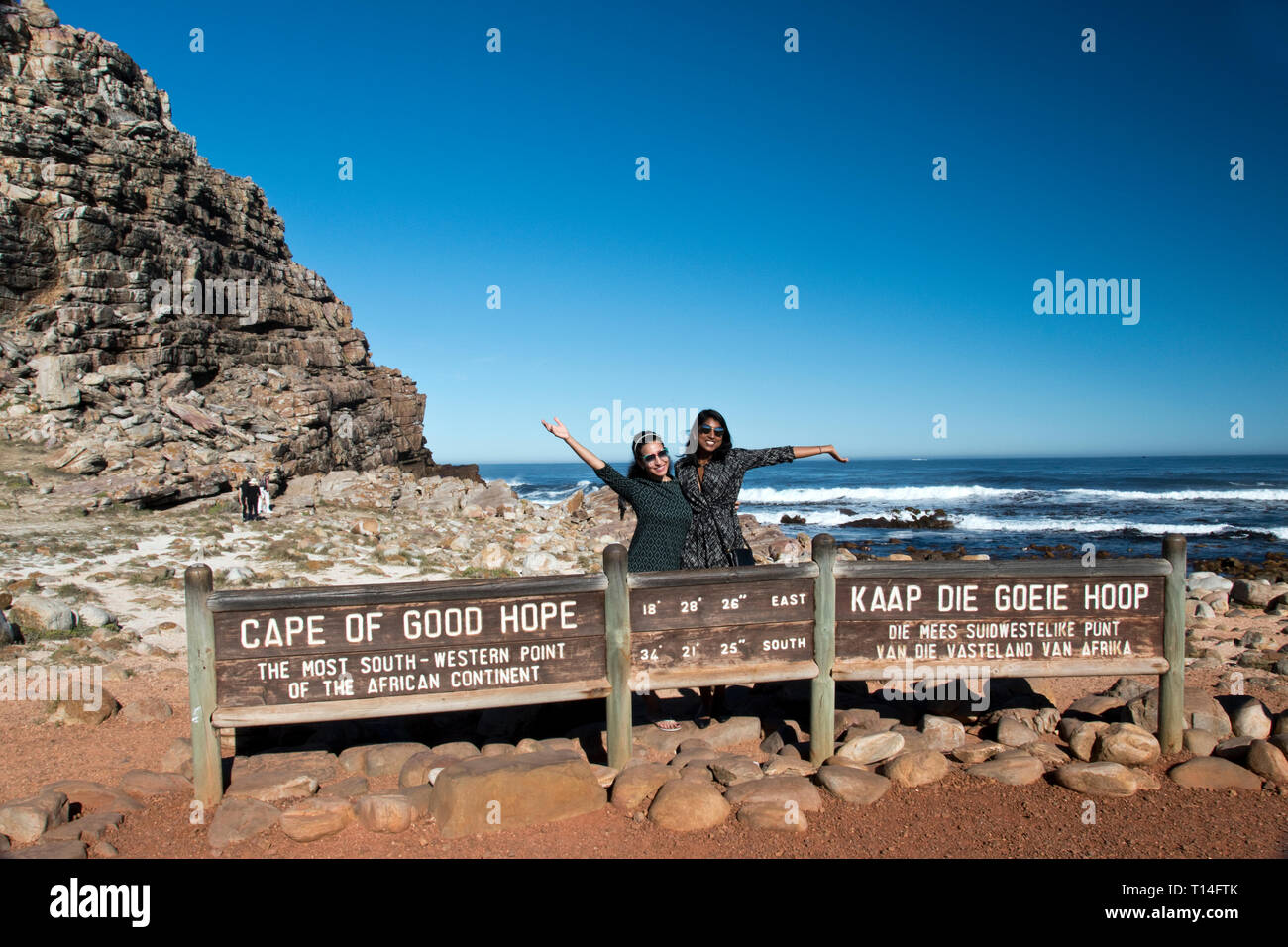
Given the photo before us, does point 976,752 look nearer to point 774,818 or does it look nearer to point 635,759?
point 774,818

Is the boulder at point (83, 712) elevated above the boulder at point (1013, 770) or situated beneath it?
situated beneath

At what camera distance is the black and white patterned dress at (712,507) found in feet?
17.7

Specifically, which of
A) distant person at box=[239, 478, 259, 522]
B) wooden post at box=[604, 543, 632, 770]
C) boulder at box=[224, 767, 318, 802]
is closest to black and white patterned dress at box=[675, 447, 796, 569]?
wooden post at box=[604, 543, 632, 770]

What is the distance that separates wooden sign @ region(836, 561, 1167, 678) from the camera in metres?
4.91

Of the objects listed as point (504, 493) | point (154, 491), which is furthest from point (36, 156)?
point (504, 493)

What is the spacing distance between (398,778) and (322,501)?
65.0 feet

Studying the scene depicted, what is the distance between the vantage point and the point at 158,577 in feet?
38.1

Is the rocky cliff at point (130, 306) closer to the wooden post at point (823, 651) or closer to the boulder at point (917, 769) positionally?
the wooden post at point (823, 651)

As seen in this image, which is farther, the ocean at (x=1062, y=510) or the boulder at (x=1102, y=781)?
the ocean at (x=1062, y=510)

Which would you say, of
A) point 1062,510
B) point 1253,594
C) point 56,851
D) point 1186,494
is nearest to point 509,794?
point 56,851

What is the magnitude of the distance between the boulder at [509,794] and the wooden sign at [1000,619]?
181cm

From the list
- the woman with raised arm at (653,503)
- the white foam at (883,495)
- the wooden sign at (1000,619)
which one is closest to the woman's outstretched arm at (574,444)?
the woman with raised arm at (653,503)

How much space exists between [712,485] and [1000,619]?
2.03 metres
